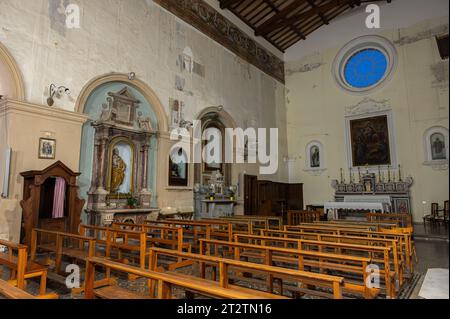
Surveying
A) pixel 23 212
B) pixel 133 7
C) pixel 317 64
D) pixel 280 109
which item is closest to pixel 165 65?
pixel 133 7

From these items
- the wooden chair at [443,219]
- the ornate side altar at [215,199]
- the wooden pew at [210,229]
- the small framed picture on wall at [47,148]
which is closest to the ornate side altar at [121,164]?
the small framed picture on wall at [47,148]

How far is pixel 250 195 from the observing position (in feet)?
37.9

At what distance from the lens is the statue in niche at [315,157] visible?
1372 cm

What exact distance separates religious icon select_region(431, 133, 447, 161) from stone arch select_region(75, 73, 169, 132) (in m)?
9.46

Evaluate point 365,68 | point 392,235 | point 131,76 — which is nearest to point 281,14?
point 365,68

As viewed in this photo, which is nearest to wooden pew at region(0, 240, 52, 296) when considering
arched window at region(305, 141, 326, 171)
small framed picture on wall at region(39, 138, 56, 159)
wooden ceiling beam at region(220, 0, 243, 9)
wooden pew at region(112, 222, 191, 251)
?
wooden pew at region(112, 222, 191, 251)

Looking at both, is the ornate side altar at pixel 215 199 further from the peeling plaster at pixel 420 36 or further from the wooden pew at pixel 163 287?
the peeling plaster at pixel 420 36

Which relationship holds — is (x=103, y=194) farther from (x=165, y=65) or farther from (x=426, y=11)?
(x=426, y=11)

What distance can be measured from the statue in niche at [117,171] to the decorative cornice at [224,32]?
475cm

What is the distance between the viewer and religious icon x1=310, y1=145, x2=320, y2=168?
1372 centimetres

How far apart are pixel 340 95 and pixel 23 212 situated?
12435 mm

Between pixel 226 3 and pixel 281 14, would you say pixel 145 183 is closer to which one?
pixel 226 3

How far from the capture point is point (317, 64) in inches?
559
